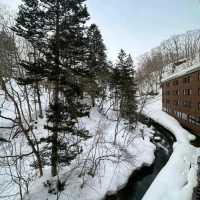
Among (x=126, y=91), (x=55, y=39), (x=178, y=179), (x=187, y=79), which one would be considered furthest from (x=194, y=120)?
(x=55, y=39)

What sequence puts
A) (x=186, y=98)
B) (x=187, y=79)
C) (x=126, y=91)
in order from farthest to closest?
1. (x=186, y=98)
2. (x=187, y=79)
3. (x=126, y=91)

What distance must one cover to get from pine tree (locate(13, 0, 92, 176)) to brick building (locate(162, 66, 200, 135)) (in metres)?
19.4

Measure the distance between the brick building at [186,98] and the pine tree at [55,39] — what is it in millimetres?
19407

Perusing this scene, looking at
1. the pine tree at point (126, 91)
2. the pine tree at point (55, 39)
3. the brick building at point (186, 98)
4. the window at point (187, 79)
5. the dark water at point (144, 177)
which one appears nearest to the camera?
the pine tree at point (55, 39)

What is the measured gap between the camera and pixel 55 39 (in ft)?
30.7

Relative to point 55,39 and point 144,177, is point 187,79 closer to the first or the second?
point 144,177

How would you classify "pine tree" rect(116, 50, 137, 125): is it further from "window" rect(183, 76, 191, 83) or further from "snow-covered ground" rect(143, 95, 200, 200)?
"window" rect(183, 76, 191, 83)

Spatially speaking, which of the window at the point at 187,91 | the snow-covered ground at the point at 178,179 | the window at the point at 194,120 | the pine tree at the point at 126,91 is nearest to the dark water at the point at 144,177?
the snow-covered ground at the point at 178,179

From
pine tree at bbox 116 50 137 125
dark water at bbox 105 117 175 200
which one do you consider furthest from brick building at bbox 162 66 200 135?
pine tree at bbox 116 50 137 125

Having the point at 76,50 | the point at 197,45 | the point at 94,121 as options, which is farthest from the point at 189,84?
the point at 197,45

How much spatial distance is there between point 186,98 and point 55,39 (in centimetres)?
2419

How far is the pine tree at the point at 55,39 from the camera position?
30.7ft

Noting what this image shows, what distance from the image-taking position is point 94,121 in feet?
78.9

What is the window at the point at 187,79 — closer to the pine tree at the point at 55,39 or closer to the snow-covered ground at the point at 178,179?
the snow-covered ground at the point at 178,179
